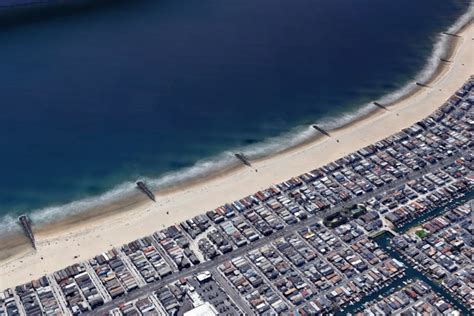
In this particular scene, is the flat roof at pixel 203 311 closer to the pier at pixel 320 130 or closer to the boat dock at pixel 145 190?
the boat dock at pixel 145 190

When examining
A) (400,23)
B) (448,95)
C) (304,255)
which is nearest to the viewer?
(304,255)

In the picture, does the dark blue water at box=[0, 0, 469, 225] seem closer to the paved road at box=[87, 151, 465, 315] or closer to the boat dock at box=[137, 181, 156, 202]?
the boat dock at box=[137, 181, 156, 202]

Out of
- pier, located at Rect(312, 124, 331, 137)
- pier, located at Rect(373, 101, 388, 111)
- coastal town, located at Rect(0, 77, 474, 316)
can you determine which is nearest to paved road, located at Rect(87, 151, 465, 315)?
coastal town, located at Rect(0, 77, 474, 316)

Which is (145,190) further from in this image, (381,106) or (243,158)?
(381,106)

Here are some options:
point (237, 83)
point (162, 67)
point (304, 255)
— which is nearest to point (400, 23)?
point (237, 83)

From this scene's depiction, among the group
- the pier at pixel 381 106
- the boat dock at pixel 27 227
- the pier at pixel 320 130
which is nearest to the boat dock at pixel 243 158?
the pier at pixel 320 130

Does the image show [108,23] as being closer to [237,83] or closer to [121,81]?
[121,81]
